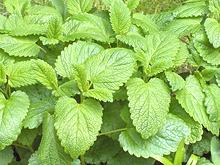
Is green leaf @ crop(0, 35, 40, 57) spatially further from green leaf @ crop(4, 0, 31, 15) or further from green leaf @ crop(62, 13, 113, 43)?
green leaf @ crop(4, 0, 31, 15)

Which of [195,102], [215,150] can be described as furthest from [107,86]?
[215,150]

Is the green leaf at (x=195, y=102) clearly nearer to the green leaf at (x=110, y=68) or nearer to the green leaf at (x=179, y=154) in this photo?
the green leaf at (x=179, y=154)

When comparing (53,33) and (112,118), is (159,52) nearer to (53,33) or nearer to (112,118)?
(112,118)

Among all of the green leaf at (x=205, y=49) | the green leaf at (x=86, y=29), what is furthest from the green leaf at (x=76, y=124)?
the green leaf at (x=205, y=49)

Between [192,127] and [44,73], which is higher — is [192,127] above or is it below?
below

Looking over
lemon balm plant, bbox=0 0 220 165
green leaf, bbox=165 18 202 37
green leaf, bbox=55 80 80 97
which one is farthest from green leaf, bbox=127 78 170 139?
green leaf, bbox=165 18 202 37

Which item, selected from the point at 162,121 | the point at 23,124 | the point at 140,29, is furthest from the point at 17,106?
the point at 140,29
